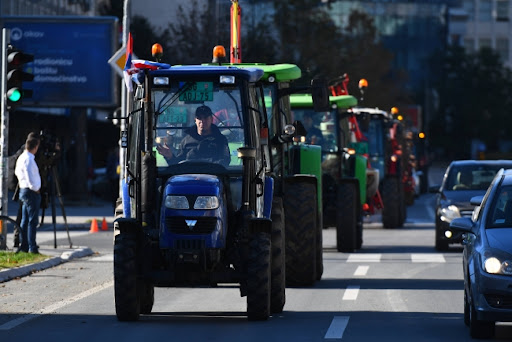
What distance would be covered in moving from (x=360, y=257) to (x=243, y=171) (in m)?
10.4

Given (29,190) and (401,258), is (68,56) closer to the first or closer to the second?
(29,190)

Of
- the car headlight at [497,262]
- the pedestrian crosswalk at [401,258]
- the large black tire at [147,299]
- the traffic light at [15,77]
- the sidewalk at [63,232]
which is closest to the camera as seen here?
the car headlight at [497,262]

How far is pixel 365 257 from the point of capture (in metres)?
24.7

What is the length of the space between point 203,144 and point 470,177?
538 inches

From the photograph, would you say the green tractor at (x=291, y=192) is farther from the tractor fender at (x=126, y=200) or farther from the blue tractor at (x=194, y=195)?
the tractor fender at (x=126, y=200)

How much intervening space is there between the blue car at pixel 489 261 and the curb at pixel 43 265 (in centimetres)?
772

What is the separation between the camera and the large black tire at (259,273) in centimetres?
1391

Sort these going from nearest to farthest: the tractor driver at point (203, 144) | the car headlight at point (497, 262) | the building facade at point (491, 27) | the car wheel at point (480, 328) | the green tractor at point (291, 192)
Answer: the car headlight at point (497, 262), the car wheel at point (480, 328), the tractor driver at point (203, 144), the green tractor at point (291, 192), the building facade at point (491, 27)

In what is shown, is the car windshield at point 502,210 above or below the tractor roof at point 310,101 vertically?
above

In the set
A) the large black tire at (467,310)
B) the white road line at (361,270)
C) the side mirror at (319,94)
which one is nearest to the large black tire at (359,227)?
the white road line at (361,270)

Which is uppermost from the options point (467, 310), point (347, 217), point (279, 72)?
point (279, 72)

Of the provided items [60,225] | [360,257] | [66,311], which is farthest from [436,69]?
[66,311]

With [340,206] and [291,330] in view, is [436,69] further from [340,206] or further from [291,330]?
[291,330]

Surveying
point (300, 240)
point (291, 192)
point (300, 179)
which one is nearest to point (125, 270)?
point (300, 240)
